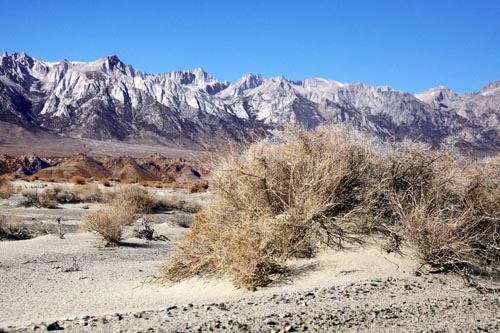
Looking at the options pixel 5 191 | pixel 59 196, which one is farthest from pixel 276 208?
pixel 5 191

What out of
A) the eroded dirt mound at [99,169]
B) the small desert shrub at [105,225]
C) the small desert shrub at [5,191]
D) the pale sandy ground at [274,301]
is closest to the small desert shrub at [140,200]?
the small desert shrub at [5,191]

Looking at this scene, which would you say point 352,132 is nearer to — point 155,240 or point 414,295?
point 414,295

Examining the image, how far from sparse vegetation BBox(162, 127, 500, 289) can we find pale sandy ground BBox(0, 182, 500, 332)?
340 mm

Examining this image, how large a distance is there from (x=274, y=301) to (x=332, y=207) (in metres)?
2.42

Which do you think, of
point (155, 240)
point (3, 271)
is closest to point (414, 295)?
point (3, 271)

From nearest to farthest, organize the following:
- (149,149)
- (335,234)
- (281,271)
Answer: (281,271) → (335,234) → (149,149)

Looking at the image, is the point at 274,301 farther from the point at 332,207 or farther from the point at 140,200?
the point at 140,200

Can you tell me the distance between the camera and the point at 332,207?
8.68 metres

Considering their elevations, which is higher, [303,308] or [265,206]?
[265,206]

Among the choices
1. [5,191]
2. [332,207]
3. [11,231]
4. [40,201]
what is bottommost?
[11,231]

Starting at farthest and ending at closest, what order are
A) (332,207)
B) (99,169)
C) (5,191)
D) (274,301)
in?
(99,169) → (5,191) → (332,207) → (274,301)

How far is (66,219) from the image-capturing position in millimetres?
21844

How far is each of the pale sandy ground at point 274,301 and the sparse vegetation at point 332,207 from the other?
34 cm

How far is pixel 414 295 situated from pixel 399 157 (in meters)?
3.54
